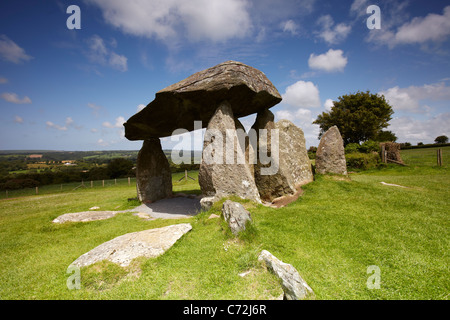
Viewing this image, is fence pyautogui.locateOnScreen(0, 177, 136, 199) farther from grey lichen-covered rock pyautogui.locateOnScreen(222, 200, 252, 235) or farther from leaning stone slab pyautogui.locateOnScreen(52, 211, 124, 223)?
grey lichen-covered rock pyautogui.locateOnScreen(222, 200, 252, 235)

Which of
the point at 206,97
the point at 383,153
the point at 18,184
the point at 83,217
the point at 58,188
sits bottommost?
the point at 58,188

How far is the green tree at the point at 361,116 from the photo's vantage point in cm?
2727

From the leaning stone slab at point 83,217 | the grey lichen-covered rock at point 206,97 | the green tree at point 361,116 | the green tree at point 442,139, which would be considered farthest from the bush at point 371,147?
the green tree at point 442,139

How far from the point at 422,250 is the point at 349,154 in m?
17.4

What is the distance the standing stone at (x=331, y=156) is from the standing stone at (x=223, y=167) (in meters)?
5.27

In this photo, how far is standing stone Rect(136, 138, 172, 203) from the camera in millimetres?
11086

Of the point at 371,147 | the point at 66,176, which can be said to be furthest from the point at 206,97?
the point at 66,176

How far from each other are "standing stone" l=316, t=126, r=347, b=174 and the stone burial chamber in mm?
997

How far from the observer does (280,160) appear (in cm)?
861

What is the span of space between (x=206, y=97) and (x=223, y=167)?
2844 millimetres

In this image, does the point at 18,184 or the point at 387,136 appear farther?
the point at 387,136

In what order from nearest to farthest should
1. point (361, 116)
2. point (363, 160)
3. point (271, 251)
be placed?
1. point (271, 251)
2. point (363, 160)
3. point (361, 116)

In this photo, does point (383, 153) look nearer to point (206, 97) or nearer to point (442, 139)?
point (206, 97)

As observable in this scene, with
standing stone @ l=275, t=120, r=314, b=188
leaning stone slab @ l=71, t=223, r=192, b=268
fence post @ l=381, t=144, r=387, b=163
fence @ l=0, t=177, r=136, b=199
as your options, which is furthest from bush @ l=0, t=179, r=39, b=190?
fence post @ l=381, t=144, r=387, b=163
